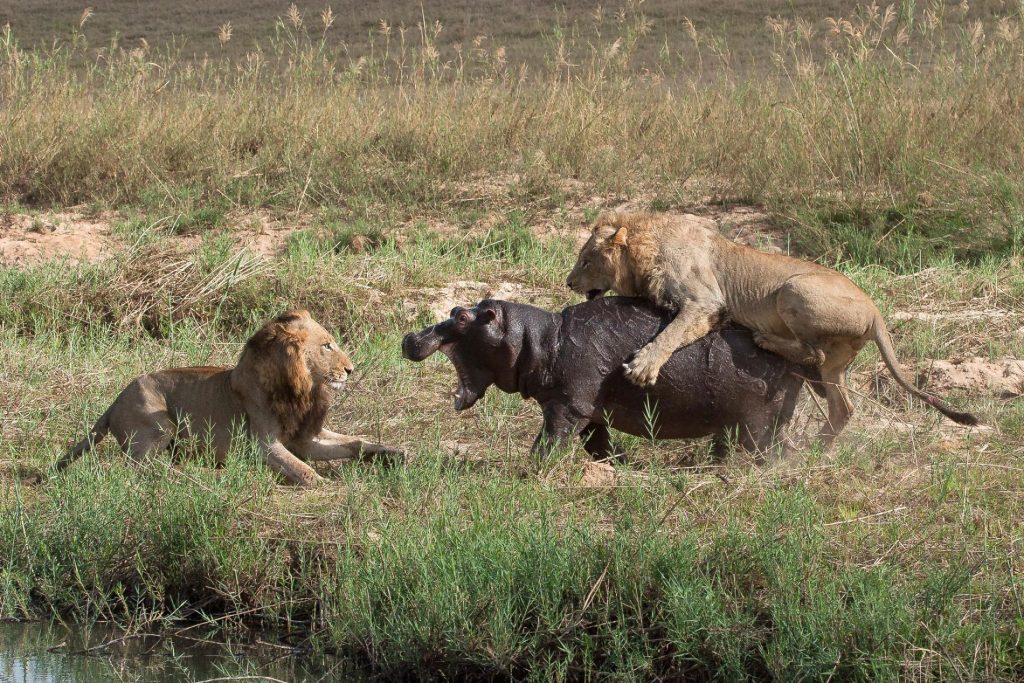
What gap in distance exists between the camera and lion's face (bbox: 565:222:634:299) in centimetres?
630

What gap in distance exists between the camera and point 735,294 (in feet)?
20.5

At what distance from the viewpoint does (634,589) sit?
4594 millimetres

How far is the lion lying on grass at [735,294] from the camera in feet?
19.7

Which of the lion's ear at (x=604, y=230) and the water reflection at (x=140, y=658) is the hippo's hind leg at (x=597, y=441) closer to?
the lion's ear at (x=604, y=230)

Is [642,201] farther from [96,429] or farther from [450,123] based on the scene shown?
[96,429]

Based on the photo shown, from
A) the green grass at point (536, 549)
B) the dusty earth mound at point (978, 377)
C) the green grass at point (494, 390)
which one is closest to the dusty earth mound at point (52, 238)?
the green grass at point (494, 390)

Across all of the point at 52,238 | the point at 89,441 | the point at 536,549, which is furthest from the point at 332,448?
the point at 52,238

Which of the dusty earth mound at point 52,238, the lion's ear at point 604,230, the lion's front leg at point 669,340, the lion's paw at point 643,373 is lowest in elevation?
the dusty earth mound at point 52,238

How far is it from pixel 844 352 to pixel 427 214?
202 inches

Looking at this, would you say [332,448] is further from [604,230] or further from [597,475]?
[604,230]

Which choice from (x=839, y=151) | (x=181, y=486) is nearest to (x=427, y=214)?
(x=839, y=151)

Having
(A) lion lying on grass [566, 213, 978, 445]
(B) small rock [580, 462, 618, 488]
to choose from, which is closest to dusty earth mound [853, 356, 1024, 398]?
(A) lion lying on grass [566, 213, 978, 445]

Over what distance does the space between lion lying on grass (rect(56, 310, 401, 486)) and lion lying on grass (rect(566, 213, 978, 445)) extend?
123 cm

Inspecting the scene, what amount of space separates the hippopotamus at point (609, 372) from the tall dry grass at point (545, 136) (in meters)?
4.53
